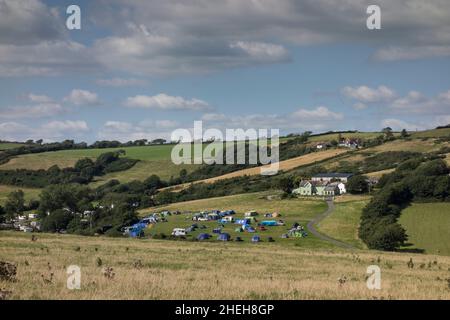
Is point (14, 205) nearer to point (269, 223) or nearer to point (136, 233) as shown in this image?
point (136, 233)

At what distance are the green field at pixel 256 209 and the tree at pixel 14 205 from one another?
1264 inches

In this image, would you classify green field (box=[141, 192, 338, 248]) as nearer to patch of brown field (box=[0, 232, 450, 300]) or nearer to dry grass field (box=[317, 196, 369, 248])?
dry grass field (box=[317, 196, 369, 248])

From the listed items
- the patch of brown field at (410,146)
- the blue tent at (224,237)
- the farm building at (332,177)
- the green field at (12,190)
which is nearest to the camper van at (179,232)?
the blue tent at (224,237)

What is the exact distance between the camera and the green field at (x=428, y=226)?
8159 centimetres

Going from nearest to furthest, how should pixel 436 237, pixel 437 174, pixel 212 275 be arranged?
pixel 212 275, pixel 436 237, pixel 437 174

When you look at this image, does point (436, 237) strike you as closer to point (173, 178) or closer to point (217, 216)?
point (217, 216)

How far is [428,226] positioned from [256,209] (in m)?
40.2

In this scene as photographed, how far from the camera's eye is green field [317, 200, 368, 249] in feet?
294

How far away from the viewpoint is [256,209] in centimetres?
12525

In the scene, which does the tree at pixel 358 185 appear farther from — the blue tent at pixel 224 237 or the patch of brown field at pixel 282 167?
the blue tent at pixel 224 237

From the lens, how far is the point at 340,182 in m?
150

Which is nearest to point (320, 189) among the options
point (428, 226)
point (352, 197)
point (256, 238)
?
point (352, 197)
